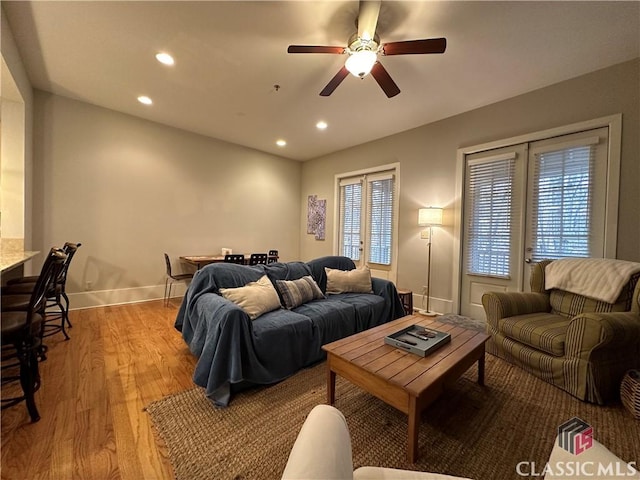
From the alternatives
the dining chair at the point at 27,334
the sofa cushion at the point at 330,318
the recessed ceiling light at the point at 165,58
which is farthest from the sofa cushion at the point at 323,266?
the recessed ceiling light at the point at 165,58

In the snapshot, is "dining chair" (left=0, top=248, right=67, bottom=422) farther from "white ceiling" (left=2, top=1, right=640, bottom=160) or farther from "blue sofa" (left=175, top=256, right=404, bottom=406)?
"white ceiling" (left=2, top=1, right=640, bottom=160)

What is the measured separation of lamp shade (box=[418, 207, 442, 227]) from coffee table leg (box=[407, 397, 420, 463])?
2.88m

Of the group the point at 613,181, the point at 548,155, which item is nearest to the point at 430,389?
the point at 613,181

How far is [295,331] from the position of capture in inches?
86.9

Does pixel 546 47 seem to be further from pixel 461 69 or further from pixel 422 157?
pixel 422 157

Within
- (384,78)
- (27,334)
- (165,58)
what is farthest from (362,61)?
(27,334)

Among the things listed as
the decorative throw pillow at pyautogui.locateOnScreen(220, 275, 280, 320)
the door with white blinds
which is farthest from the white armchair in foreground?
the door with white blinds

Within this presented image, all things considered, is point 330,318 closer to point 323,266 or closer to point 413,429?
point 323,266

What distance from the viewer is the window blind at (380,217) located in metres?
4.70

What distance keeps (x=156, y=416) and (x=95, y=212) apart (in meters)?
3.48

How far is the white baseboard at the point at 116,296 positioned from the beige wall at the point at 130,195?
0.04 feet

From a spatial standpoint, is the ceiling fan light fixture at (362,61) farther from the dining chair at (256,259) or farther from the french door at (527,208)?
the dining chair at (256,259)

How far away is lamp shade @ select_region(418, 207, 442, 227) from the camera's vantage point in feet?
12.5

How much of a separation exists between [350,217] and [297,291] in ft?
9.82
